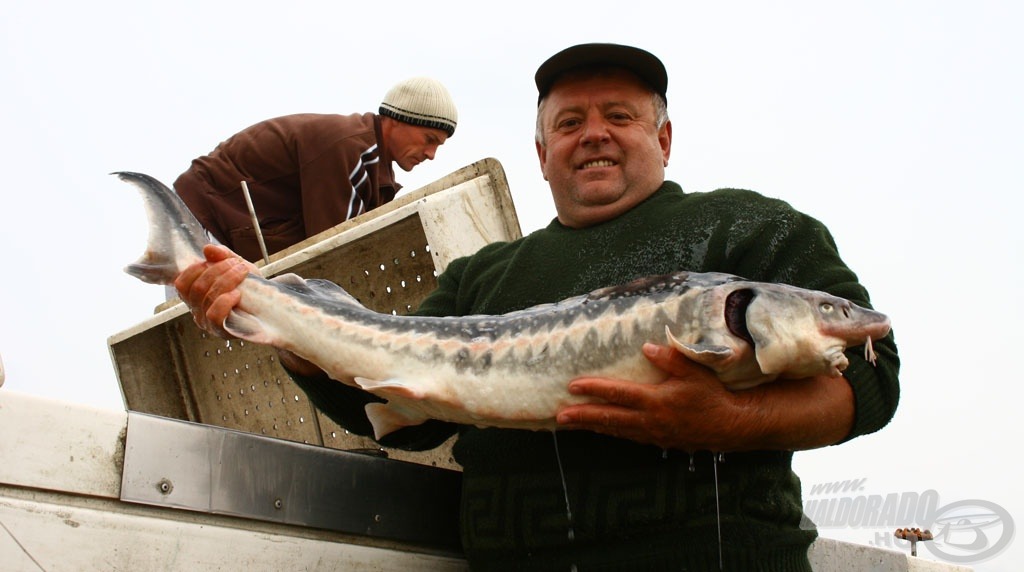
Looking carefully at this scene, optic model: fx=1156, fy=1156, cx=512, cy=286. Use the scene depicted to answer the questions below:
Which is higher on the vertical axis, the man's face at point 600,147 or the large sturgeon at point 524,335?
the man's face at point 600,147

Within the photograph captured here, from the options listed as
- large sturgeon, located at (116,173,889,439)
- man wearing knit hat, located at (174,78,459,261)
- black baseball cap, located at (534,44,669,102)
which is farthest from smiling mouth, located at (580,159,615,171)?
man wearing knit hat, located at (174,78,459,261)

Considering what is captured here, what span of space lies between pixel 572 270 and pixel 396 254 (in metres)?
1.34

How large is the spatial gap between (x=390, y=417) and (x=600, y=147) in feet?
3.14

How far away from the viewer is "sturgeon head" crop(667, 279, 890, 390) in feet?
7.54

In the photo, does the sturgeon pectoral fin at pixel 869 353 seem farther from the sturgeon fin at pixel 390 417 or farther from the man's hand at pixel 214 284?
the man's hand at pixel 214 284

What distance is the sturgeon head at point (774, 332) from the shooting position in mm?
2297

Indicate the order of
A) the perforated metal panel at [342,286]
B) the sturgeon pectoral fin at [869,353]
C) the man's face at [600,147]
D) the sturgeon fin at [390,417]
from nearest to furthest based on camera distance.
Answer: the sturgeon pectoral fin at [869,353]
the sturgeon fin at [390,417]
the man's face at [600,147]
the perforated metal panel at [342,286]

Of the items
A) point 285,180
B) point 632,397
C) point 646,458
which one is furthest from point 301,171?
point 632,397

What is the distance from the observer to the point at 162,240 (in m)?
2.81

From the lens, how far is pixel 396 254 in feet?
13.8

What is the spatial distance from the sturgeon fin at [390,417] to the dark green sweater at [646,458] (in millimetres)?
156

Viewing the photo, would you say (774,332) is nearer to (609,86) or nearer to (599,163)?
(599,163)

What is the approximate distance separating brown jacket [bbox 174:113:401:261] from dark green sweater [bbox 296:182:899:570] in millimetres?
2384

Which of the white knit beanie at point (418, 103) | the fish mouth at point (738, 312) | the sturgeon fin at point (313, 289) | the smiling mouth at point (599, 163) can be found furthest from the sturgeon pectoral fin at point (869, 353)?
the white knit beanie at point (418, 103)
